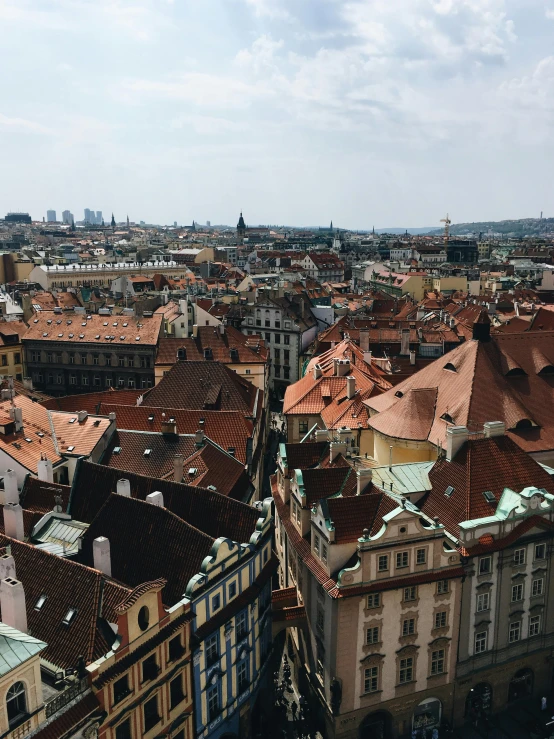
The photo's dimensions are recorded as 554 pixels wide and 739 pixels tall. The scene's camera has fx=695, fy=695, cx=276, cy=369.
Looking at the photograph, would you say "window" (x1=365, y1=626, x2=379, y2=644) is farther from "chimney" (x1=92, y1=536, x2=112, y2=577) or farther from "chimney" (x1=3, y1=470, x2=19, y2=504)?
"chimney" (x1=3, y1=470, x2=19, y2=504)

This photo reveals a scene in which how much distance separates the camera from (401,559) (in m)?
40.9

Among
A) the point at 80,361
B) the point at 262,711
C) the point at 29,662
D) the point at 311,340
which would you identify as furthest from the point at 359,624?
the point at 311,340

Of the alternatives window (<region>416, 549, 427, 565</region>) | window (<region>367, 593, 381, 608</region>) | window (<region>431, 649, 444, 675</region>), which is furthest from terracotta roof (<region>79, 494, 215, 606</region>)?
window (<region>431, 649, 444, 675</region>)

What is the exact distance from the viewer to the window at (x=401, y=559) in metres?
40.8

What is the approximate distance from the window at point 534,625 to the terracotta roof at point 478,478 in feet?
26.3

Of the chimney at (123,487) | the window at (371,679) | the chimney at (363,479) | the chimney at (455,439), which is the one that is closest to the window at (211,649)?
the window at (371,679)

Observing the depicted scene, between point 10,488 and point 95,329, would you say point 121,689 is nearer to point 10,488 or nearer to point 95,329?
point 10,488

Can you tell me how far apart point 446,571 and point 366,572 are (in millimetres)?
5405

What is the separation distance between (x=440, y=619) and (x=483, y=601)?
130 inches

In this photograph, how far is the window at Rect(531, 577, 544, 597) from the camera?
151 ft

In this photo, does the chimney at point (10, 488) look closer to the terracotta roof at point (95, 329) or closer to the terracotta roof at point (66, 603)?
the terracotta roof at point (66, 603)

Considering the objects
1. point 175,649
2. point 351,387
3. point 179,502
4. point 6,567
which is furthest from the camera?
point 351,387

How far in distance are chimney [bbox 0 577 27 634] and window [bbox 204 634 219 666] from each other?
416 inches

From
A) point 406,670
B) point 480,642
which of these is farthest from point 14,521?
point 480,642
